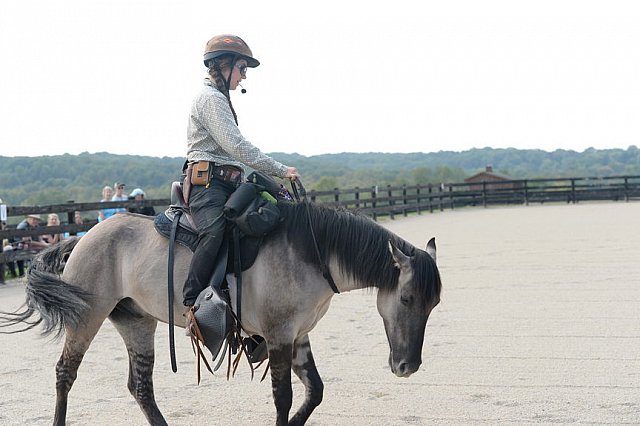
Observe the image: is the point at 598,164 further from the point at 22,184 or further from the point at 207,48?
the point at 207,48

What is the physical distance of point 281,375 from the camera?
4.14m

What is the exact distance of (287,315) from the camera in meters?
4.16

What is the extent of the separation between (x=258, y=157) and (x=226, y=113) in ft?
1.03

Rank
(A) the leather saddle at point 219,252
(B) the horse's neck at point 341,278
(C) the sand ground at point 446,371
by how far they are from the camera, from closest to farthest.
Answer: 1. (A) the leather saddle at point 219,252
2. (B) the horse's neck at point 341,278
3. (C) the sand ground at point 446,371

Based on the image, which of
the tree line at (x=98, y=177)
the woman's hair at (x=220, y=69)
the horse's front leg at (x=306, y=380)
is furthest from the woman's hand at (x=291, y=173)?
the tree line at (x=98, y=177)

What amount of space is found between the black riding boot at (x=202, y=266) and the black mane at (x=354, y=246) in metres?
0.44

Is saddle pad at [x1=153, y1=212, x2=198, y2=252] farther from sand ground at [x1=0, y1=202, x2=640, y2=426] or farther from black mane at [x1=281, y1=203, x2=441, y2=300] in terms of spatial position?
sand ground at [x1=0, y1=202, x2=640, y2=426]

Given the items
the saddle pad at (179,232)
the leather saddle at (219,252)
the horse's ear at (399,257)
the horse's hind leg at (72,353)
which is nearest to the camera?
the horse's ear at (399,257)

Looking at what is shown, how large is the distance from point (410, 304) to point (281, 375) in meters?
0.83

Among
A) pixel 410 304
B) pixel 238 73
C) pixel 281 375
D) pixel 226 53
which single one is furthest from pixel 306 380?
pixel 226 53

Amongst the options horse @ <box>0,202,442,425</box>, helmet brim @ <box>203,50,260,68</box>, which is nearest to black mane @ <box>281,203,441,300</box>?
horse @ <box>0,202,442,425</box>

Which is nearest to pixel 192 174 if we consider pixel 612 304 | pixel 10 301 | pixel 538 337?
pixel 538 337

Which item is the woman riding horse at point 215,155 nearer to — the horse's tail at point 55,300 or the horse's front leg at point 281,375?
the horse's front leg at point 281,375

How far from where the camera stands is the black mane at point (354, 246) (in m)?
4.20
